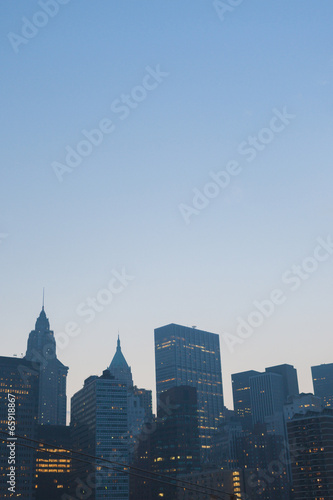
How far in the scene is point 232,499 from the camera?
14625 millimetres

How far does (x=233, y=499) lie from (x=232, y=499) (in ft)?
1.05

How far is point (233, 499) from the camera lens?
14914 mm
